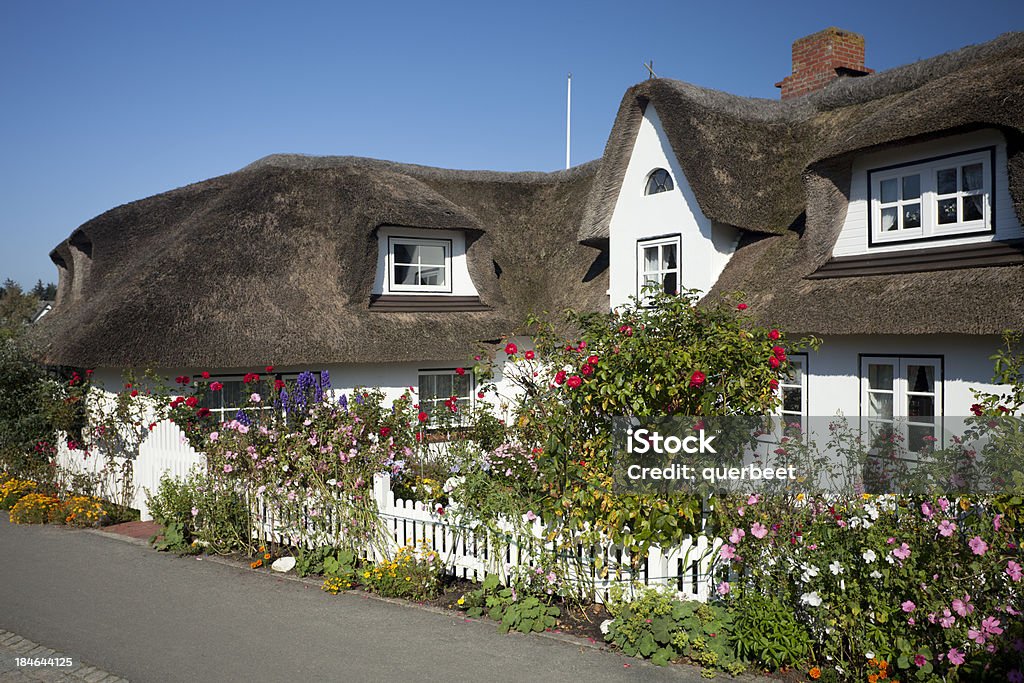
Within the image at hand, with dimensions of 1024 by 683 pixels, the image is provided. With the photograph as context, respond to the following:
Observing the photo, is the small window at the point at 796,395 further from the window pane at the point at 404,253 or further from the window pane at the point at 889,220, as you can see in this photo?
the window pane at the point at 404,253

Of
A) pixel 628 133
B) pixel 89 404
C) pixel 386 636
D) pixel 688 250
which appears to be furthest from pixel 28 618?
pixel 628 133

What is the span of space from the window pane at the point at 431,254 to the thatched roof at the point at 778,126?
311 centimetres

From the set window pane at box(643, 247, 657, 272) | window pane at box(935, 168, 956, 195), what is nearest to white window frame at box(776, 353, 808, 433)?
window pane at box(935, 168, 956, 195)

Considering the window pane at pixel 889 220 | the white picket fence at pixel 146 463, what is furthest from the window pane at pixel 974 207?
the white picket fence at pixel 146 463

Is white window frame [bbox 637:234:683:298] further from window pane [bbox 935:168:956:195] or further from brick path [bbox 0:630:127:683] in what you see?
brick path [bbox 0:630:127:683]

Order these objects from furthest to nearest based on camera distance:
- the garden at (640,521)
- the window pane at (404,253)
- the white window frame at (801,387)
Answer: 1. the window pane at (404,253)
2. the white window frame at (801,387)
3. the garden at (640,521)

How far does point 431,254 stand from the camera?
57.6ft

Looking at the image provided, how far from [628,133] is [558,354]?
9348mm

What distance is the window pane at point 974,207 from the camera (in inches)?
436

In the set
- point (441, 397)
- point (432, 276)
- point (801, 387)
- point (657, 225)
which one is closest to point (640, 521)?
point (801, 387)

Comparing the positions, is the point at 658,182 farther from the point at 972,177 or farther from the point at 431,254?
the point at 972,177

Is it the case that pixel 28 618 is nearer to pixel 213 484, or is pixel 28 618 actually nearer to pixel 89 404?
pixel 213 484

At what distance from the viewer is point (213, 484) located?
31.6 ft

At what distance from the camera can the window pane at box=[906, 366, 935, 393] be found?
11.1m
